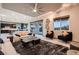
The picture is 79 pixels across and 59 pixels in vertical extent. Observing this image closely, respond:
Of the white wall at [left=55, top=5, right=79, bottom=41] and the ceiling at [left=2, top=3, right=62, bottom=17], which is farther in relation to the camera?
the ceiling at [left=2, top=3, right=62, bottom=17]

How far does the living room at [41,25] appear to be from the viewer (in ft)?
8.68

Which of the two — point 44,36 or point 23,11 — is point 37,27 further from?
point 23,11

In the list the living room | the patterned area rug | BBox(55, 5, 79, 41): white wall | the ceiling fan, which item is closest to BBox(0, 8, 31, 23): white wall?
the living room

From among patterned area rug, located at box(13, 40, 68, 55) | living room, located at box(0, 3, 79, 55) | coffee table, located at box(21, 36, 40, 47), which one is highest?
living room, located at box(0, 3, 79, 55)

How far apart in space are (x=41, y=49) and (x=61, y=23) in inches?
27.6

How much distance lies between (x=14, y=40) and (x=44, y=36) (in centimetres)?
65

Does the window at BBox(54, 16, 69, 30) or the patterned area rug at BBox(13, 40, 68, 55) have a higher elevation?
the window at BBox(54, 16, 69, 30)

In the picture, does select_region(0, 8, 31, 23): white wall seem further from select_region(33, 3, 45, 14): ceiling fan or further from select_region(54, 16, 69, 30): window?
select_region(54, 16, 69, 30): window

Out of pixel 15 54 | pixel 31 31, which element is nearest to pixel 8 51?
pixel 15 54

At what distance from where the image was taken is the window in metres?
2.67

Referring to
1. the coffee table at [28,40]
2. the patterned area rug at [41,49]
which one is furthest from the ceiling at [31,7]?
the patterned area rug at [41,49]

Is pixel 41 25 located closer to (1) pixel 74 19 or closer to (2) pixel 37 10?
(2) pixel 37 10

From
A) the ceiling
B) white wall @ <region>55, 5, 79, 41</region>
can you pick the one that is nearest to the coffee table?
the ceiling

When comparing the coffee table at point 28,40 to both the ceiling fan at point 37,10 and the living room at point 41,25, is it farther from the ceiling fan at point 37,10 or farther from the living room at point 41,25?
the ceiling fan at point 37,10
